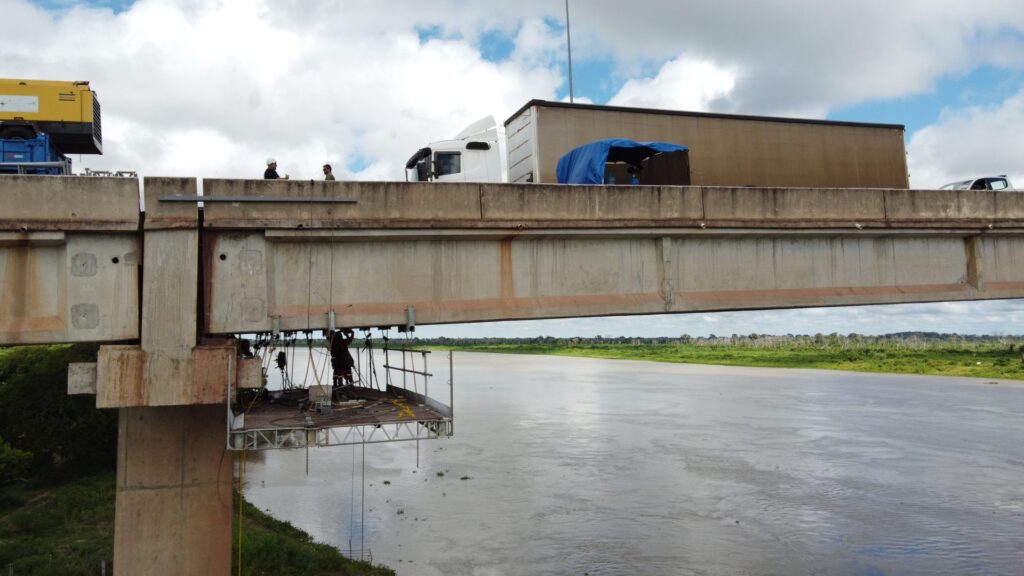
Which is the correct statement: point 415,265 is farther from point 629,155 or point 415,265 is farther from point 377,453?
point 377,453

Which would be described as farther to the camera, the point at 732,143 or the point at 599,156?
the point at 732,143

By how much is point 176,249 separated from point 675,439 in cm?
3186

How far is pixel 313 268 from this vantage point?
1104 cm

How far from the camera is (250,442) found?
391 inches

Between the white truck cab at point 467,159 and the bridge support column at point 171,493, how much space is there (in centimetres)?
824

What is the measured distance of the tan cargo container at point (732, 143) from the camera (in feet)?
48.5

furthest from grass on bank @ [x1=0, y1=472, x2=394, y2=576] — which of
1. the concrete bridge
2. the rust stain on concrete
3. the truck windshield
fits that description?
the truck windshield

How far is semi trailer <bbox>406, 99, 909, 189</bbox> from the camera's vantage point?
14797 mm

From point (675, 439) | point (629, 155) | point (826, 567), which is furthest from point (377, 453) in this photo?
point (629, 155)

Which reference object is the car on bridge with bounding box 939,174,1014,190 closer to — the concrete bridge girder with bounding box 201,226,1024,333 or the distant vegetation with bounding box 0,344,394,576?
the concrete bridge girder with bounding box 201,226,1024,333

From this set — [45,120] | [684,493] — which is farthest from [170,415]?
[684,493]

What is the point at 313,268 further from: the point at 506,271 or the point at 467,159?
the point at 467,159

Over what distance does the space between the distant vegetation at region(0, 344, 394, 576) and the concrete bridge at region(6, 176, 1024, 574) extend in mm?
7592

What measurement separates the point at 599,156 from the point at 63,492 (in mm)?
24448
